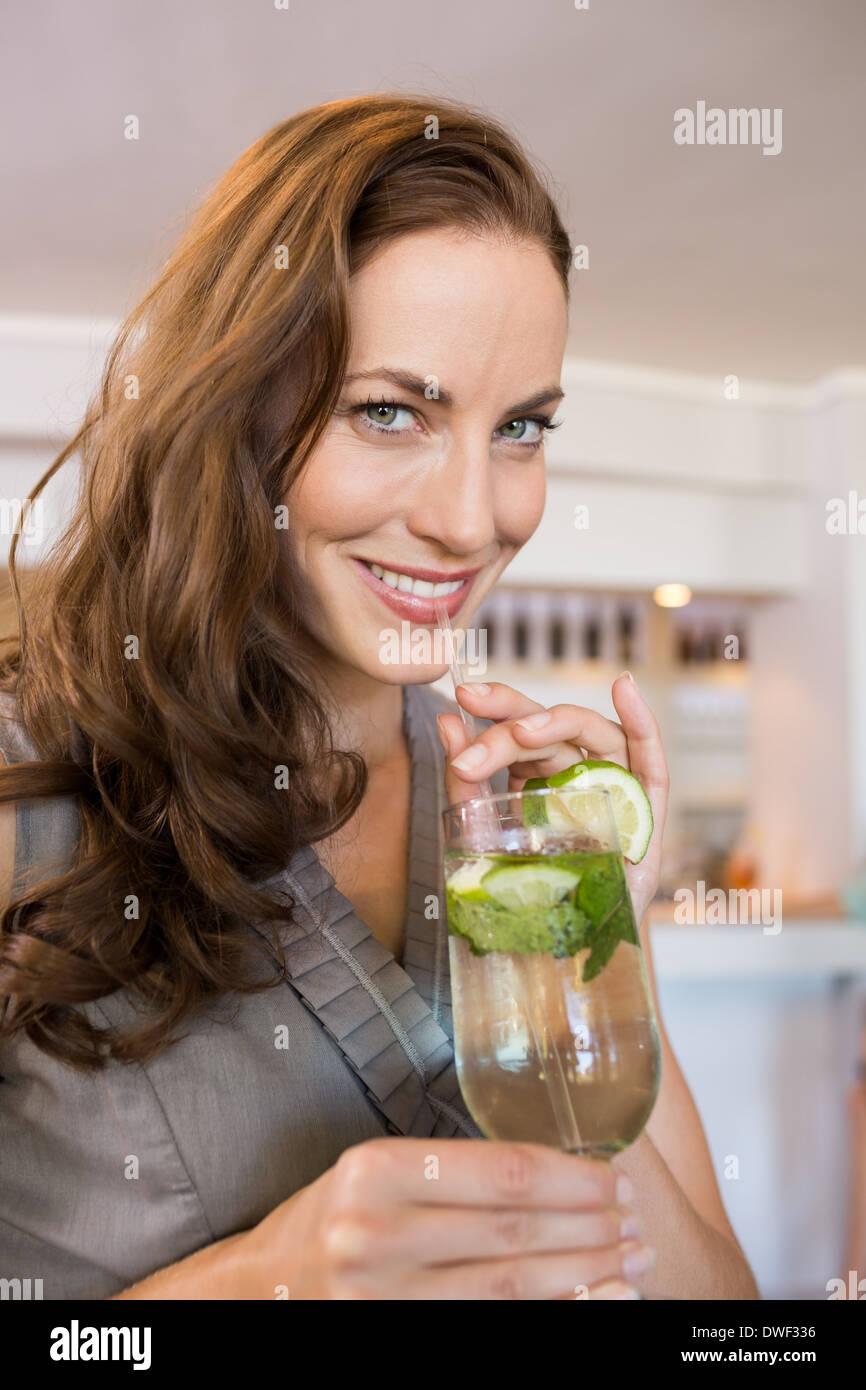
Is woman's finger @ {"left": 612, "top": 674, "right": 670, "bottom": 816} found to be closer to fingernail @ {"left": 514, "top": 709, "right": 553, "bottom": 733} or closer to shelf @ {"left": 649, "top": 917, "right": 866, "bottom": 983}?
fingernail @ {"left": 514, "top": 709, "right": 553, "bottom": 733}

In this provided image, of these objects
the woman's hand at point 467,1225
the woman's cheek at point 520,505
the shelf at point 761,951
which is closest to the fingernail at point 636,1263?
the woman's hand at point 467,1225

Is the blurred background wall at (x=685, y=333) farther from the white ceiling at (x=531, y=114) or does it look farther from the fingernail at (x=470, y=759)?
the fingernail at (x=470, y=759)

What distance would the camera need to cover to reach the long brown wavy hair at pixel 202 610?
1.10 meters

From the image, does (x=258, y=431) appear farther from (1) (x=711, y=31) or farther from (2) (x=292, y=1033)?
(1) (x=711, y=31)

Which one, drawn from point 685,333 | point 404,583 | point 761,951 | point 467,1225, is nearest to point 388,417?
point 404,583

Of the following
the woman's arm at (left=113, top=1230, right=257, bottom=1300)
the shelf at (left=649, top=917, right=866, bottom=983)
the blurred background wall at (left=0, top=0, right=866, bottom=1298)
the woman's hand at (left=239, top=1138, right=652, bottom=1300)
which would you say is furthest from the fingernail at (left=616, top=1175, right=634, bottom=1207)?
the shelf at (left=649, top=917, right=866, bottom=983)

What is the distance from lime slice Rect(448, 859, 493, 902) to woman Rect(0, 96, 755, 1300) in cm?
20

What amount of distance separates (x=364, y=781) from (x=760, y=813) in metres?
4.61

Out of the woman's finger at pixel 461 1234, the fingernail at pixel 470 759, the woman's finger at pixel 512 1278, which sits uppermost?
the fingernail at pixel 470 759

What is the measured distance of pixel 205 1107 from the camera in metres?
1.08

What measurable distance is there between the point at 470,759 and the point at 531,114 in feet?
8.33

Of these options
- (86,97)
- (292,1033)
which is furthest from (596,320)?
(292,1033)

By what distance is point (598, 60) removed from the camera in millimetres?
2830

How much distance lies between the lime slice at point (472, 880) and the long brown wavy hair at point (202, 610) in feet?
1.10
